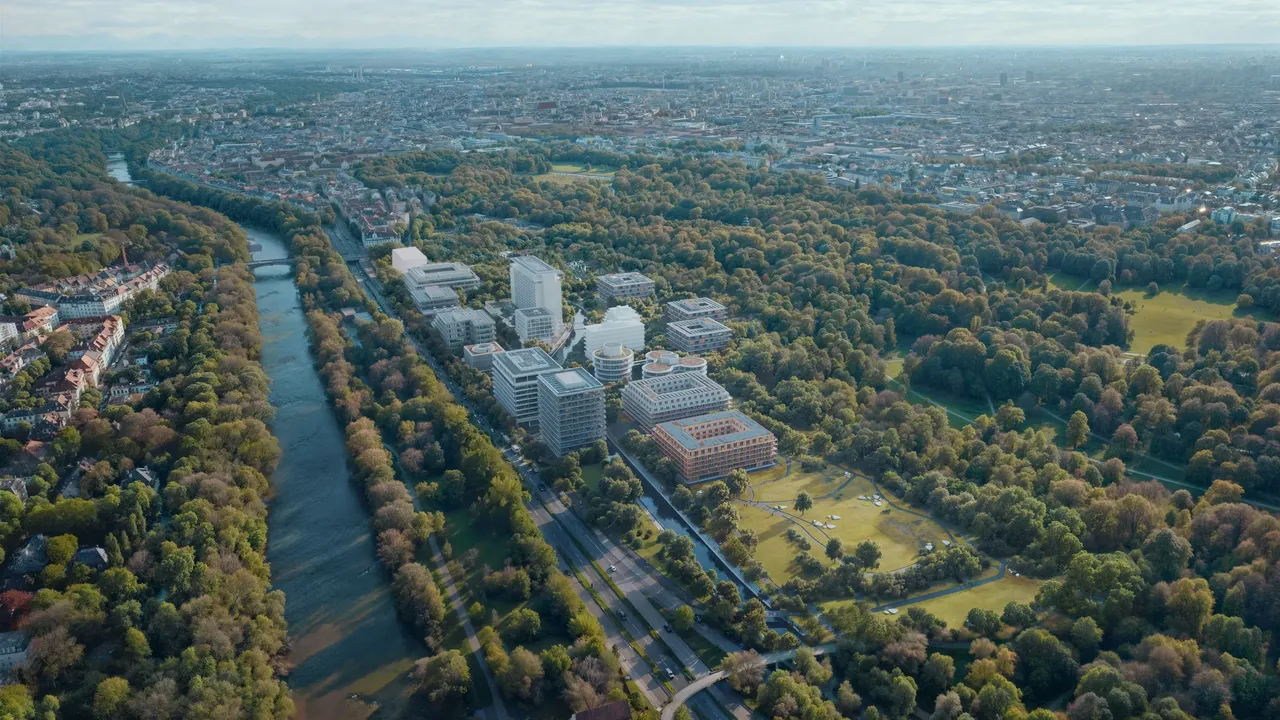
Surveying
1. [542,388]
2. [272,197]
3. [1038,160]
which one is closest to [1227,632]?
[542,388]

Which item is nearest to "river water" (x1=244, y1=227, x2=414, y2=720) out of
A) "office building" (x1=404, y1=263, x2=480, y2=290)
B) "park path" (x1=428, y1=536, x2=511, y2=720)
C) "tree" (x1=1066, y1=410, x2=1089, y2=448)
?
"park path" (x1=428, y1=536, x2=511, y2=720)

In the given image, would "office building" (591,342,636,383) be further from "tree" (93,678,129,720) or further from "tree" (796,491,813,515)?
"tree" (93,678,129,720)

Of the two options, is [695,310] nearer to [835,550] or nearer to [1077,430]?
[1077,430]

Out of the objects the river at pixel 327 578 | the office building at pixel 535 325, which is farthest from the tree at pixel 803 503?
the office building at pixel 535 325

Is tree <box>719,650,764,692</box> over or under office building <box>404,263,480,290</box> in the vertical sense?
under

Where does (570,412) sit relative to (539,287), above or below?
below

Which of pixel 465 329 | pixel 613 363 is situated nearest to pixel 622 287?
pixel 465 329

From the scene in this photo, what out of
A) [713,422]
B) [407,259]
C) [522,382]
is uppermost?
[522,382]
